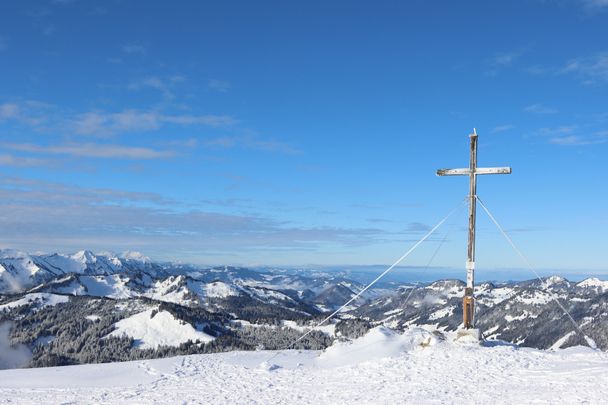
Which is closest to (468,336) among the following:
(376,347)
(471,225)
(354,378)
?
(376,347)

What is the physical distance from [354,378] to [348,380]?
38 centimetres

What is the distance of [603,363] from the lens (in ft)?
73.3

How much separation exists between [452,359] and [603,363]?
665 centimetres

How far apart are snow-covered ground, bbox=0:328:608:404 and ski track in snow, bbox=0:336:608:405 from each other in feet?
0.14

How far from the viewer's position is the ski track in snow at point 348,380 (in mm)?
19344

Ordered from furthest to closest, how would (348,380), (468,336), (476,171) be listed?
(476,171), (468,336), (348,380)

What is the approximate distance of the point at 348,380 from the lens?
2294 cm

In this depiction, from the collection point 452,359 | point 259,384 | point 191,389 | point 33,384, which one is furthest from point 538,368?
point 33,384

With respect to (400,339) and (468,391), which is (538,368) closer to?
(468,391)

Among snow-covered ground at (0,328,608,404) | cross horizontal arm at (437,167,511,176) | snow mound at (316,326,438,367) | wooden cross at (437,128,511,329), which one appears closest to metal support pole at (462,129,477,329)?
wooden cross at (437,128,511,329)

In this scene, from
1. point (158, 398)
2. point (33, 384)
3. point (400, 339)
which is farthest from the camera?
point (400, 339)

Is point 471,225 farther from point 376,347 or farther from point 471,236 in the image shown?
point 376,347

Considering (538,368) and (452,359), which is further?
(452,359)

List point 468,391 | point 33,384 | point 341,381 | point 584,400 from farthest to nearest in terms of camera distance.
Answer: point 33,384
point 341,381
point 468,391
point 584,400
